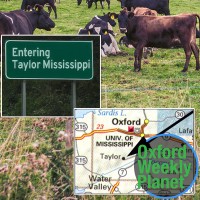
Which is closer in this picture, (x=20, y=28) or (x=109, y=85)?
(x=109, y=85)

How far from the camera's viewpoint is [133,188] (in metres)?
8.33

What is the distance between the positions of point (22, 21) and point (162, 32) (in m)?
4.39

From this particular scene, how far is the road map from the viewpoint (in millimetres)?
8148

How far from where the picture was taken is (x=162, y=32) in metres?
24.6

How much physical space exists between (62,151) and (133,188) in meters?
1.06

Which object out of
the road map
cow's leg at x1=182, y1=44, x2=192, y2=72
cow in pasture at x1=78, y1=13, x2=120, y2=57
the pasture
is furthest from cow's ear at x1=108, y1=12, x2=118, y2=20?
the road map

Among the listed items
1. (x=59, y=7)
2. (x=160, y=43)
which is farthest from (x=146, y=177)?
(x=59, y=7)

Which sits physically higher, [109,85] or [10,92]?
[10,92]

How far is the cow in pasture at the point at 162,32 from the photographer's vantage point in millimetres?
24250

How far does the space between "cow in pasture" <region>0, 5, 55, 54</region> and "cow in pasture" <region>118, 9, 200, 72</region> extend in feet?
9.95

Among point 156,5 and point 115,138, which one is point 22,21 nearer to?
point 156,5

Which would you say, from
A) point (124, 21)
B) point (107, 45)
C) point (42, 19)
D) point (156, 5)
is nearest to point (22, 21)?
point (42, 19)

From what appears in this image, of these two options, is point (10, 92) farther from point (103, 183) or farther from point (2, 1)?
point (2, 1)

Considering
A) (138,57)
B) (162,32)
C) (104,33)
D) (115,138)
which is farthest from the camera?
(104,33)
